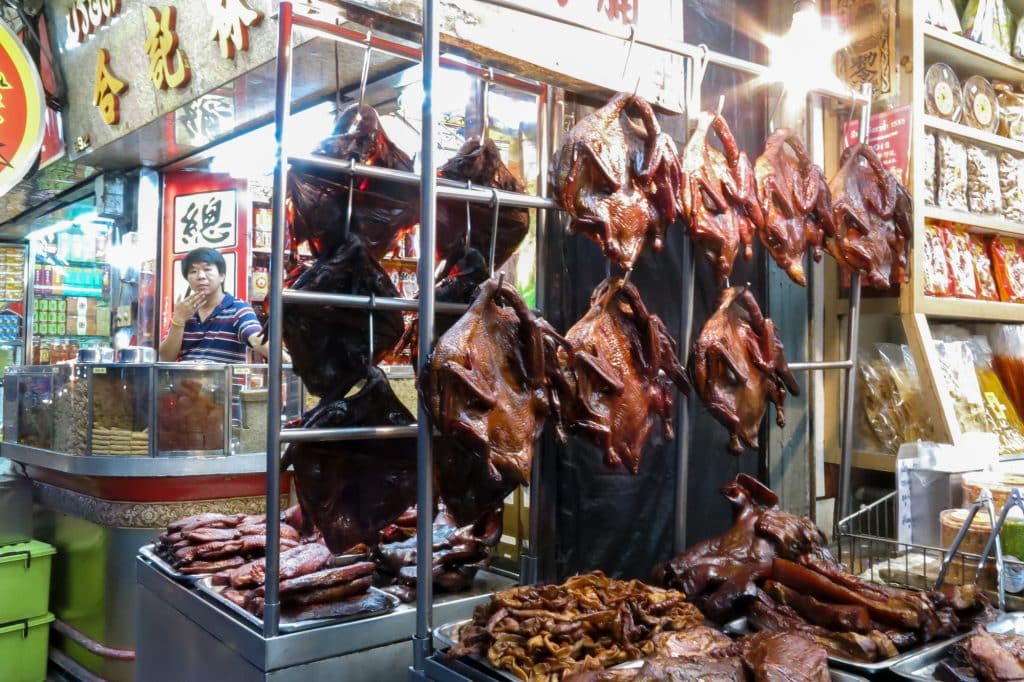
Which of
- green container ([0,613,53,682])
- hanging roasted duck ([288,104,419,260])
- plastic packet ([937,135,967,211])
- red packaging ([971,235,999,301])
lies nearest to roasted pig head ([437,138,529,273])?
hanging roasted duck ([288,104,419,260])

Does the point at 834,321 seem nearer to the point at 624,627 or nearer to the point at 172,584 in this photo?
the point at 624,627

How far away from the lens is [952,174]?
11.1 feet

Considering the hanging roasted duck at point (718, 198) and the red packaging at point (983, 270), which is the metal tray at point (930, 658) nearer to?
the hanging roasted duck at point (718, 198)

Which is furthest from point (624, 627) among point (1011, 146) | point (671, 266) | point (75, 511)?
point (75, 511)

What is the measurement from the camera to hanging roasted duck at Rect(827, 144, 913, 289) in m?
2.70

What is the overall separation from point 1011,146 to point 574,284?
8.07 feet

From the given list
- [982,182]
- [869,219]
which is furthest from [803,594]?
[982,182]

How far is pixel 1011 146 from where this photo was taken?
11.9ft

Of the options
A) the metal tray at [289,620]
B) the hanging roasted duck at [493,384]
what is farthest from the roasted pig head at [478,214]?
the metal tray at [289,620]

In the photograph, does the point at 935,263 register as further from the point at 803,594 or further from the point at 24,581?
the point at 24,581

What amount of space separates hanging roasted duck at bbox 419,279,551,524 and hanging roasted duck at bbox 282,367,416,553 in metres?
0.34

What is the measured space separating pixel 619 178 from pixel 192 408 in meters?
2.92

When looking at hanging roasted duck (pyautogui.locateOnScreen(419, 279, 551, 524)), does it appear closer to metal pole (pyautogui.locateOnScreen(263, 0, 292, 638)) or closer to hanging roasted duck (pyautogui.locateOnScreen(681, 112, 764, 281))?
metal pole (pyautogui.locateOnScreen(263, 0, 292, 638))

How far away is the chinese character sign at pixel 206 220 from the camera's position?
255 inches
